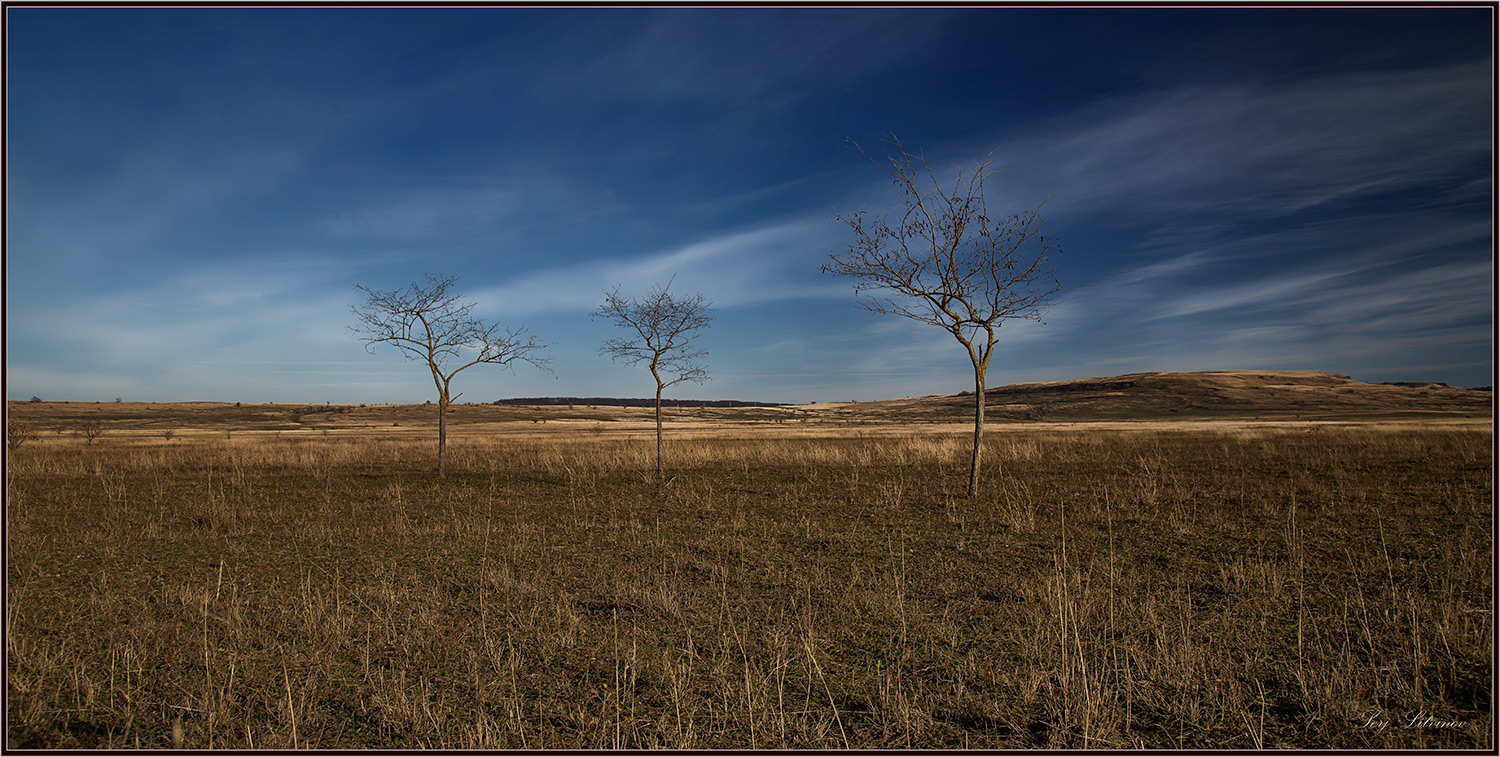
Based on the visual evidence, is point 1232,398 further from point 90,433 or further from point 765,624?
point 90,433

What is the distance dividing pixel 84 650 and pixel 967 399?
188907 mm

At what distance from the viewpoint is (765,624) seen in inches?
223

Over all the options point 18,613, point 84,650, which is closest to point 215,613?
point 84,650

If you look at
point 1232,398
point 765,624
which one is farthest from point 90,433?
point 1232,398

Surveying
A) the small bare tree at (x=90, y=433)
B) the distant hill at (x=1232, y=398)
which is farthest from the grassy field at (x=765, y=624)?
the distant hill at (x=1232, y=398)

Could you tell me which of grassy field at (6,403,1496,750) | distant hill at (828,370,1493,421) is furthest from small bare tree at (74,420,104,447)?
distant hill at (828,370,1493,421)

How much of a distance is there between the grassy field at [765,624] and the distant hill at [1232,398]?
98.3 metres

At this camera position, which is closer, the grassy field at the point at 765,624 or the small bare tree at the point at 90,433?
the grassy field at the point at 765,624

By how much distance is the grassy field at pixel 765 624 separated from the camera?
3.91 metres

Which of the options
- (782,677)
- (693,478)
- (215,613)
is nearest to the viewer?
(782,677)

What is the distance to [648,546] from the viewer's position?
9.02 m

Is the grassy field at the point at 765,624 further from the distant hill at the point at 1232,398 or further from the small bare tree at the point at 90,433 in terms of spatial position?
the distant hill at the point at 1232,398

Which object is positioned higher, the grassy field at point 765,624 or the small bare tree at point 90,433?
the small bare tree at point 90,433

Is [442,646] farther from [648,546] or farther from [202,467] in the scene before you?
[202,467]
